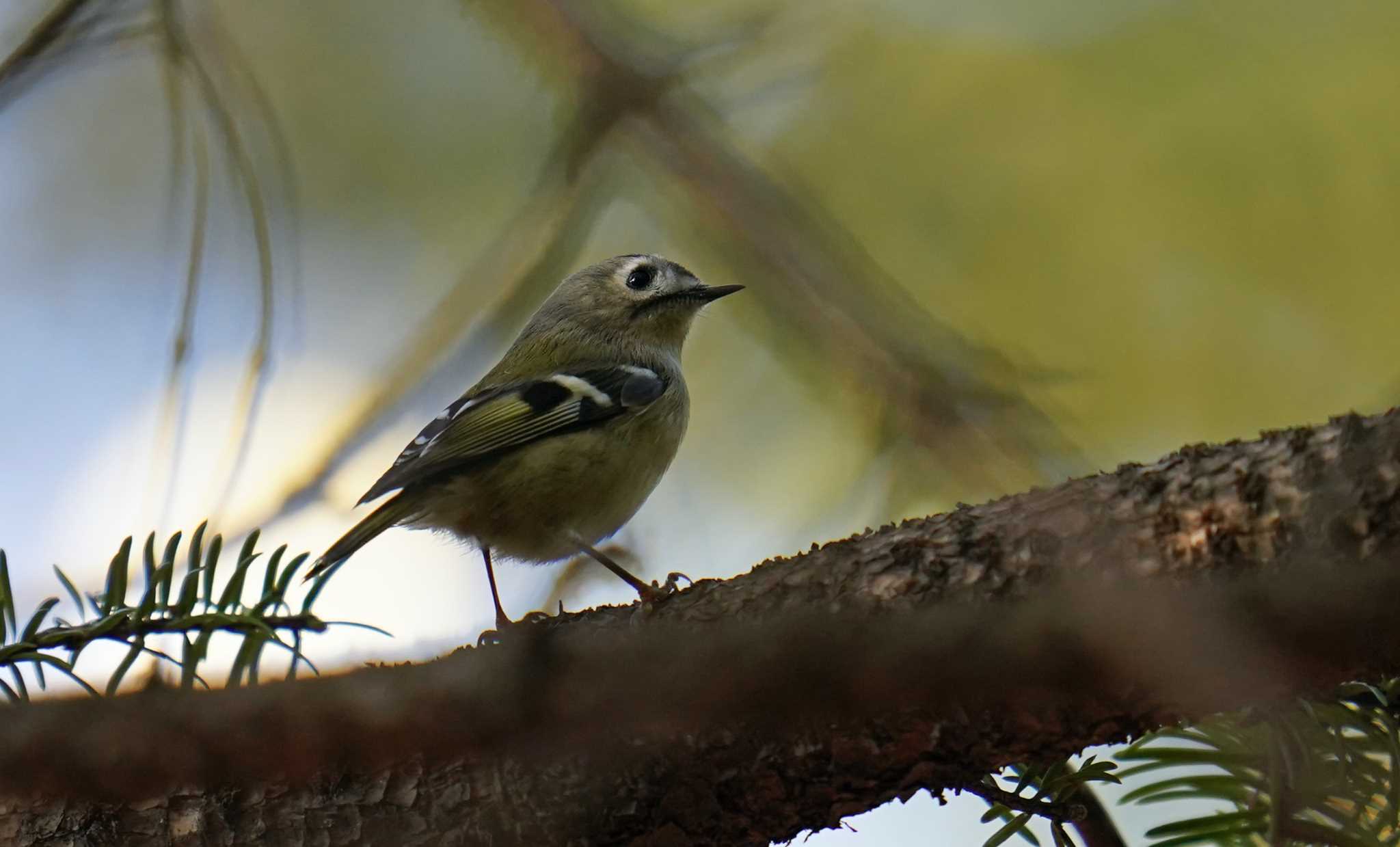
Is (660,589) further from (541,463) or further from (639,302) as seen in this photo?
(639,302)

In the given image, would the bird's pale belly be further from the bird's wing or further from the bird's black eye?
the bird's black eye

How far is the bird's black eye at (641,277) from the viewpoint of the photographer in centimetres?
275

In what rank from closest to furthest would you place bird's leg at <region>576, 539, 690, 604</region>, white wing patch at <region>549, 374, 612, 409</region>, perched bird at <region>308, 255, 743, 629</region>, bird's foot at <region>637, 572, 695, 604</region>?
bird's foot at <region>637, 572, 695, 604</region>, bird's leg at <region>576, 539, 690, 604</region>, perched bird at <region>308, 255, 743, 629</region>, white wing patch at <region>549, 374, 612, 409</region>

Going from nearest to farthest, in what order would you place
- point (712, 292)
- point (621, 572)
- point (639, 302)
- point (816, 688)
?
1. point (816, 688)
2. point (621, 572)
3. point (712, 292)
4. point (639, 302)

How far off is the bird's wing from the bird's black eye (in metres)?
0.37

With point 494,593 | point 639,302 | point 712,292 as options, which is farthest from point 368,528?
point 639,302

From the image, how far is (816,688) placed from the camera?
82 centimetres

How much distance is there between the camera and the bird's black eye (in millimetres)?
2754

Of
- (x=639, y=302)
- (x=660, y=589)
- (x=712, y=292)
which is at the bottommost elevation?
(x=660, y=589)

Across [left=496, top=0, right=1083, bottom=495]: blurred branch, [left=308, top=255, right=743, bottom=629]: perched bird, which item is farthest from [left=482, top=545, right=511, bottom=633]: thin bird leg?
[left=496, top=0, right=1083, bottom=495]: blurred branch

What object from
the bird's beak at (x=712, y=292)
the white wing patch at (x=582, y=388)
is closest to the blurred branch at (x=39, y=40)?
the white wing patch at (x=582, y=388)

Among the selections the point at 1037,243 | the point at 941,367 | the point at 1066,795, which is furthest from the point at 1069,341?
the point at 1066,795

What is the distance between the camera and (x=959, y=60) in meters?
2.44

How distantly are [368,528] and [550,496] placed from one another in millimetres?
337
